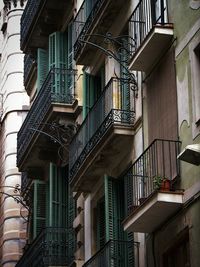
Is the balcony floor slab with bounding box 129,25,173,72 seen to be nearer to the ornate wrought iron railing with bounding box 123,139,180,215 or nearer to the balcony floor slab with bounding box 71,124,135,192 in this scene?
the balcony floor slab with bounding box 71,124,135,192

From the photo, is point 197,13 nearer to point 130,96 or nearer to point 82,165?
point 130,96

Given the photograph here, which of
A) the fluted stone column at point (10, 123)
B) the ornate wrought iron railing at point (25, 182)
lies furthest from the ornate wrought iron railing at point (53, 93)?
the fluted stone column at point (10, 123)

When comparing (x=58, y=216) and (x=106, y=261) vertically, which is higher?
(x=58, y=216)

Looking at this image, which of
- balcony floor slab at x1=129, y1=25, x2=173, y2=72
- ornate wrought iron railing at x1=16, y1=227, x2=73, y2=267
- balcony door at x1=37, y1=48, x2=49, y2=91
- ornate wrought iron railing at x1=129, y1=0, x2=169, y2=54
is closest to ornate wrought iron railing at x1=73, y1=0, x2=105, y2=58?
ornate wrought iron railing at x1=129, y1=0, x2=169, y2=54

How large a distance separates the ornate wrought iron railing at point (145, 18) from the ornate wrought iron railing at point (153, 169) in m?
2.26

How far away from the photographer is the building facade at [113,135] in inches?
650

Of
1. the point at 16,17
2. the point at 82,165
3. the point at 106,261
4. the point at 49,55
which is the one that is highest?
the point at 16,17

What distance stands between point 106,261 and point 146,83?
Result: 11.2ft

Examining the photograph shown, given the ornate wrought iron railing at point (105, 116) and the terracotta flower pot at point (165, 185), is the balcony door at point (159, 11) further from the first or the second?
the terracotta flower pot at point (165, 185)

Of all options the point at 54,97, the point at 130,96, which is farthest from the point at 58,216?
the point at 130,96

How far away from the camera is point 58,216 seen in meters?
24.3

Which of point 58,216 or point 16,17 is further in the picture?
point 16,17

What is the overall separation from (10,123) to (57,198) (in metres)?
9.27

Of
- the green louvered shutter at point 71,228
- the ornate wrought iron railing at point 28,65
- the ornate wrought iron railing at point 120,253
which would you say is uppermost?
the ornate wrought iron railing at point 28,65
